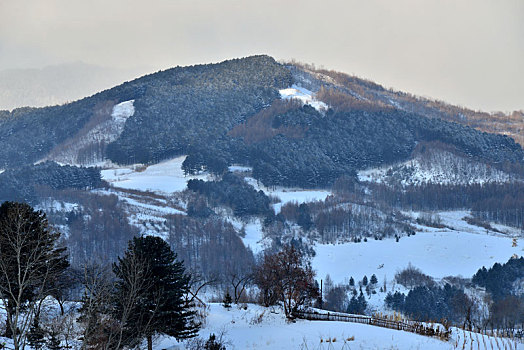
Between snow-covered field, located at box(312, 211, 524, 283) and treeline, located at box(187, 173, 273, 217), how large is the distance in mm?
38320

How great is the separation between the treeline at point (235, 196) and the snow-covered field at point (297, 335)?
121216mm

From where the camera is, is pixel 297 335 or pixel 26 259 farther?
pixel 297 335

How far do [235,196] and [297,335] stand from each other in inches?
5743

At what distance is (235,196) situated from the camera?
18438cm

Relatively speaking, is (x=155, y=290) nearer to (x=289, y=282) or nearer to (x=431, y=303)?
(x=289, y=282)

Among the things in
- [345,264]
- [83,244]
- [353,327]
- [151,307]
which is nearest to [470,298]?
[345,264]

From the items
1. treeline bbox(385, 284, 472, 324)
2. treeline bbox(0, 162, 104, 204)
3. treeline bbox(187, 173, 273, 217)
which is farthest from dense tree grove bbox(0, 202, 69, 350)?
treeline bbox(0, 162, 104, 204)

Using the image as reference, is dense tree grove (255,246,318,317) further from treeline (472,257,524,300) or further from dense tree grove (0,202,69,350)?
treeline (472,257,524,300)

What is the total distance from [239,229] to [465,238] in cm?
6039

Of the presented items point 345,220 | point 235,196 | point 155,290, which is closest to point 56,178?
point 235,196

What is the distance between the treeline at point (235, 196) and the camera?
177125 mm

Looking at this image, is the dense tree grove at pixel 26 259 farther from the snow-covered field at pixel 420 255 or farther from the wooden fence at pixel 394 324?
the snow-covered field at pixel 420 255

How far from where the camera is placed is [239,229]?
531 ft

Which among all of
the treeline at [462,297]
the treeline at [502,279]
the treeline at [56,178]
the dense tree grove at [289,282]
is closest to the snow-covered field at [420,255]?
the treeline at [462,297]
